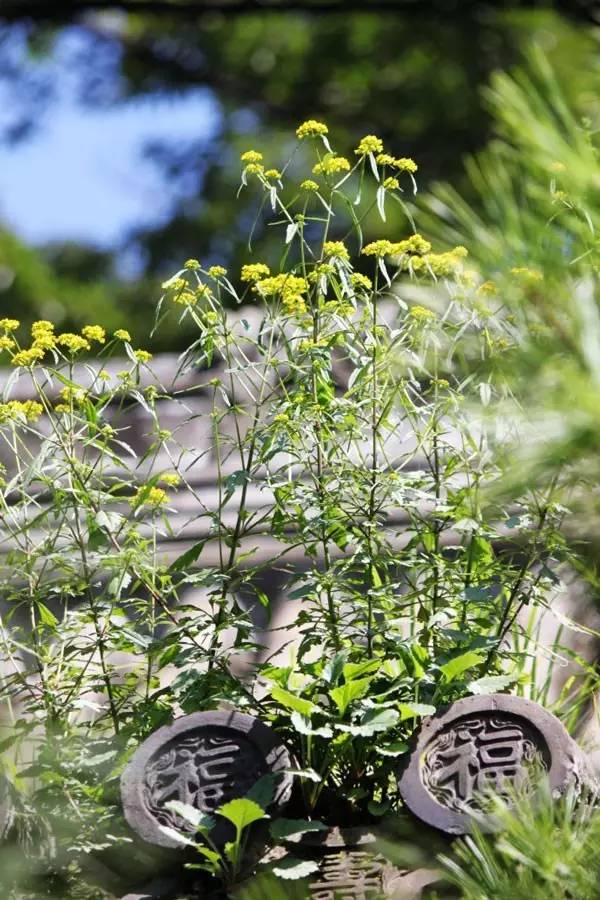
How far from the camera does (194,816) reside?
1172mm

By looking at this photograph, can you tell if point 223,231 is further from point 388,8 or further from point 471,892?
point 471,892

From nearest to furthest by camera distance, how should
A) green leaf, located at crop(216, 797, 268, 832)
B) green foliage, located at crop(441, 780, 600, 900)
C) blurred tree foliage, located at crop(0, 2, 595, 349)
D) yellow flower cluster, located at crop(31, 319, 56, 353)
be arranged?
green foliage, located at crop(441, 780, 600, 900), green leaf, located at crop(216, 797, 268, 832), yellow flower cluster, located at crop(31, 319, 56, 353), blurred tree foliage, located at crop(0, 2, 595, 349)

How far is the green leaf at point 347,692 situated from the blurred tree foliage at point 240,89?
4.80 metres

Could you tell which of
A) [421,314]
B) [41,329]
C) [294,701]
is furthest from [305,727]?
[41,329]

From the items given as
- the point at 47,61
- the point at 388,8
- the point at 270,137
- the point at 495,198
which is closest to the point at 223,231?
the point at 270,137

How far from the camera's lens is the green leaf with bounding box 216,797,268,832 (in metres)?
1.14

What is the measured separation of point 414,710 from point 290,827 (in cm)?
16

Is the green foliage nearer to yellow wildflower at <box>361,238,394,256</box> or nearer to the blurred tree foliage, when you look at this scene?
yellow wildflower at <box>361,238,394,256</box>

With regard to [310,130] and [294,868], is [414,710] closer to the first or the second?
[294,868]

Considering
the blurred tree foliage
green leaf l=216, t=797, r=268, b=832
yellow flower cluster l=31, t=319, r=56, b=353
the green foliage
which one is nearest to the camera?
the green foliage

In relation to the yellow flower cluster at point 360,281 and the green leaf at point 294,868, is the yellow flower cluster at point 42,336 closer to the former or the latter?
the yellow flower cluster at point 360,281

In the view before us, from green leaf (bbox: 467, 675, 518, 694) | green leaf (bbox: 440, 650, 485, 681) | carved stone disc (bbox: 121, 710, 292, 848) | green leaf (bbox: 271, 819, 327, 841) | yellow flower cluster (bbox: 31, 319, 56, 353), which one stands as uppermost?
yellow flower cluster (bbox: 31, 319, 56, 353)

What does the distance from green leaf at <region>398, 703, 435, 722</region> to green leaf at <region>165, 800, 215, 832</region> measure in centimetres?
21

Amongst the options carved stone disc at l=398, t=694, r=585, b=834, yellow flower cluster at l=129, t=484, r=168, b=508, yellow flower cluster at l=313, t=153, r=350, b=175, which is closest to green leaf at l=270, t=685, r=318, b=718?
carved stone disc at l=398, t=694, r=585, b=834
